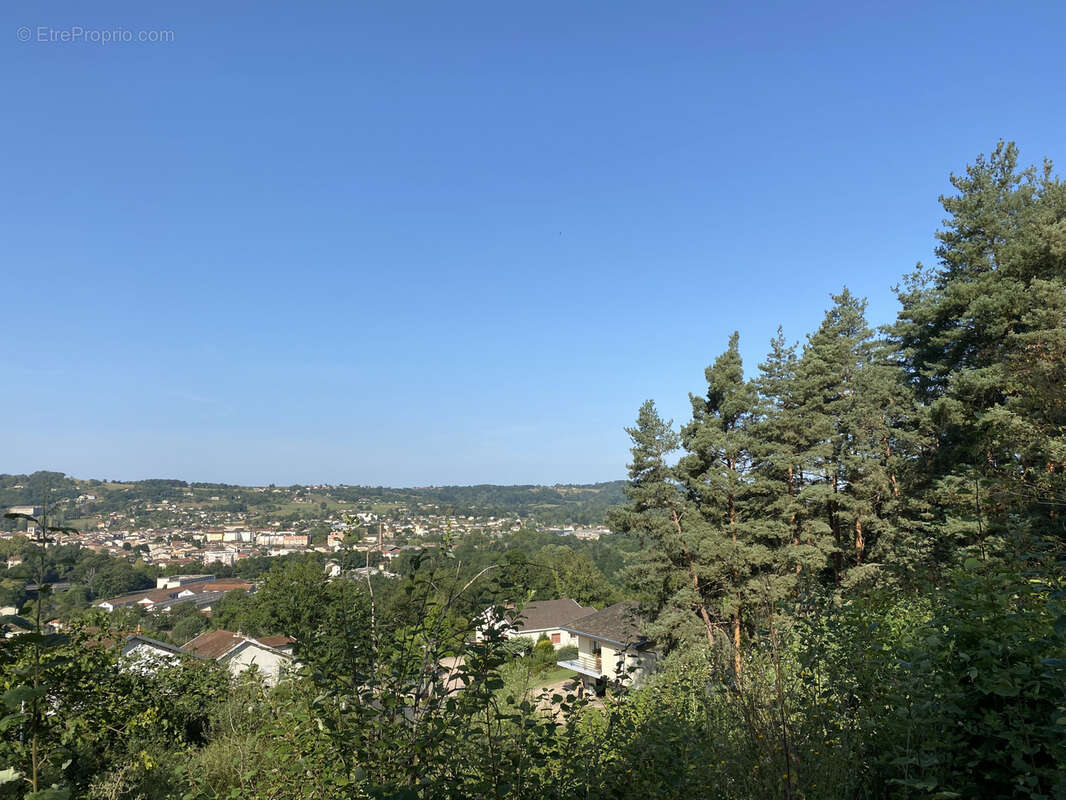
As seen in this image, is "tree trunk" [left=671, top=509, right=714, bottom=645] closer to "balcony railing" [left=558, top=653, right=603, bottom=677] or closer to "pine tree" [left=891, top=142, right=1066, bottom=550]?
"pine tree" [left=891, top=142, right=1066, bottom=550]

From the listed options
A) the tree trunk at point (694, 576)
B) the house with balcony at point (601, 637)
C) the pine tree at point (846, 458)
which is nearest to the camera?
the tree trunk at point (694, 576)

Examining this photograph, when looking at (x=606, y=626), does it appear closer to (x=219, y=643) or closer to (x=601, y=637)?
(x=601, y=637)

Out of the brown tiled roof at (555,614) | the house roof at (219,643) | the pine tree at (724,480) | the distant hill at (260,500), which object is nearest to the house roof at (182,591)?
the distant hill at (260,500)

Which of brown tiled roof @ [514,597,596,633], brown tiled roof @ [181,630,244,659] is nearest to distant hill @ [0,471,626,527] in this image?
brown tiled roof @ [514,597,596,633]

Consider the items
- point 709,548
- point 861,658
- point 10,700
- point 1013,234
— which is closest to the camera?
point 10,700

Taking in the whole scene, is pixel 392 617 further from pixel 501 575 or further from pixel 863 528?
pixel 863 528

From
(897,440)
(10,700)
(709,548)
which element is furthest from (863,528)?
(10,700)

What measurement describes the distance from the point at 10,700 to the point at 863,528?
20.4 meters

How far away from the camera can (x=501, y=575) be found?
2736 millimetres

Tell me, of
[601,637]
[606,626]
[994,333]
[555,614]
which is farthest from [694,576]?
[555,614]

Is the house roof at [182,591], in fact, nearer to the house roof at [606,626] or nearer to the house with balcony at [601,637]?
the house roof at [606,626]

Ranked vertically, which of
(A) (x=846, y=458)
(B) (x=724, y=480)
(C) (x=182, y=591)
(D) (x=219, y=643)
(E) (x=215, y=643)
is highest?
(A) (x=846, y=458)

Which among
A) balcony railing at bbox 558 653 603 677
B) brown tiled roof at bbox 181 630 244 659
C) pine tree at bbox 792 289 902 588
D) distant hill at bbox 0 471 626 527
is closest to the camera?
pine tree at bbox 792 289 902 588

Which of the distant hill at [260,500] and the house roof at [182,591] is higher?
the distant hill at [260,500]
